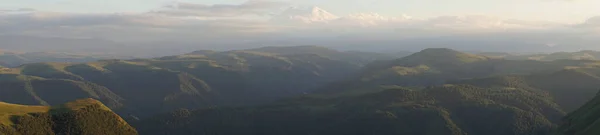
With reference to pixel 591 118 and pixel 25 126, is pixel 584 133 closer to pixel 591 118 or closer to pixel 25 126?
pixel 591 118

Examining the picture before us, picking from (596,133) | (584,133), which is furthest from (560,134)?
(596,133)

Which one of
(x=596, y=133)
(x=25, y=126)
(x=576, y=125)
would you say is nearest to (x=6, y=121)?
(x=25, y=126)

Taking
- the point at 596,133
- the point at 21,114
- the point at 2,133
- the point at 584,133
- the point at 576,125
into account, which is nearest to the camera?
the point at 596,133

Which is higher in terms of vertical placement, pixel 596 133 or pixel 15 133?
pixel 596 133

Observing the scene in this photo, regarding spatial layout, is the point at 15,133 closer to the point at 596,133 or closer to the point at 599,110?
the point at 596,133

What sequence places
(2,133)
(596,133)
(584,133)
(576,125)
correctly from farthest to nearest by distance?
(576,125)
(2,133)
(584,133)
(596,133)

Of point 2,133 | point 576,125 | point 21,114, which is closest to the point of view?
point 2,133

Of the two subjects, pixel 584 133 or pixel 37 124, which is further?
pixel 37 124

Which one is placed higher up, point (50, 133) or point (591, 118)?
point (591, 118)

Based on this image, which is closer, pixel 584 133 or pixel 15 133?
pixel 584 133
